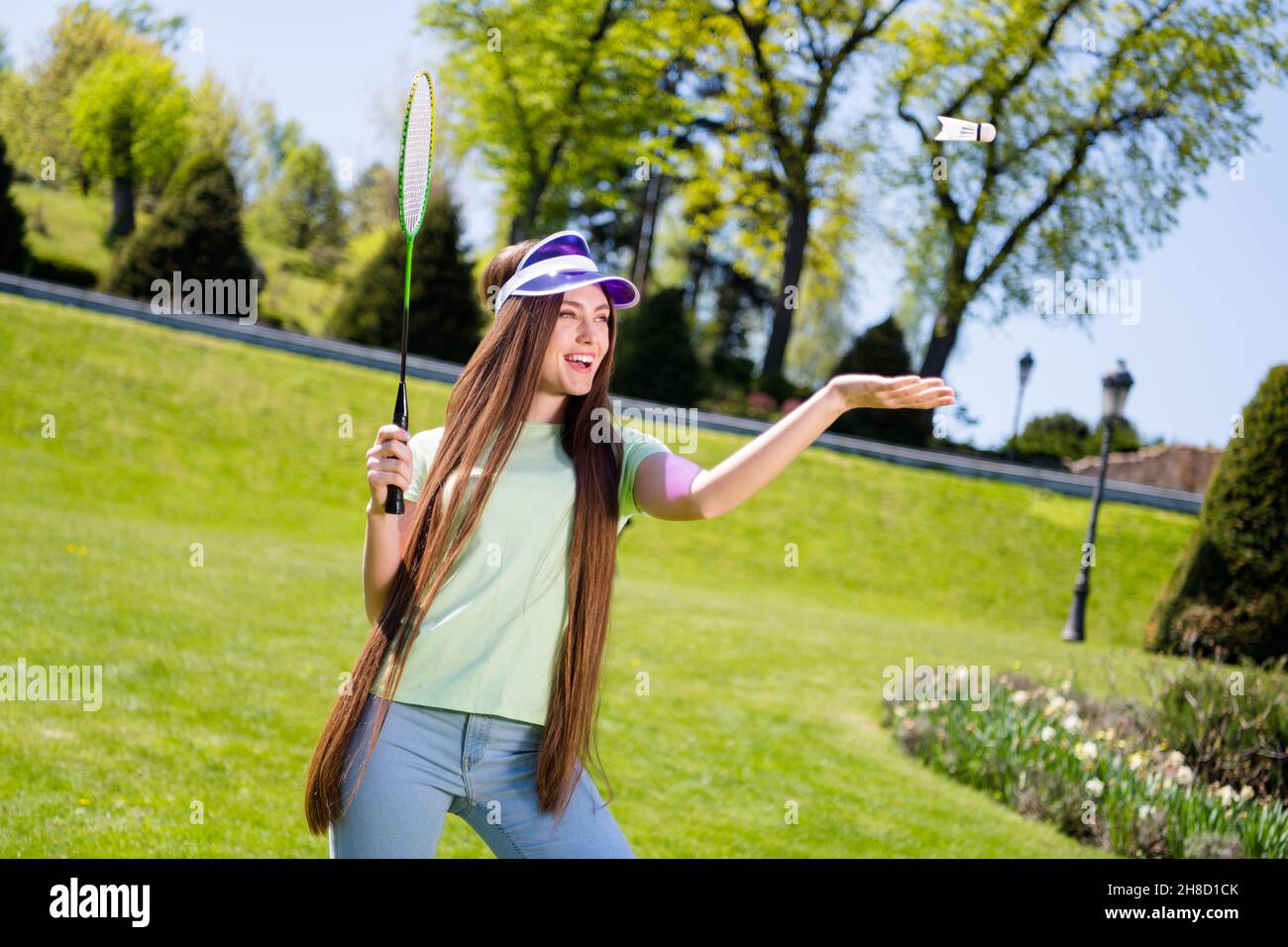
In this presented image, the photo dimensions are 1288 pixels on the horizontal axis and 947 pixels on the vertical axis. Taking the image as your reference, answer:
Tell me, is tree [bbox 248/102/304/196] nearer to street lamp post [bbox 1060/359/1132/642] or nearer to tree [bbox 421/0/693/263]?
tree [bbox 421/0/693/263]

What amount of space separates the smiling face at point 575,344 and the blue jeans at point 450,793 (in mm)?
796

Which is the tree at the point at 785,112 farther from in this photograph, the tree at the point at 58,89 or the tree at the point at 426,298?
the tree at the point at 58,89

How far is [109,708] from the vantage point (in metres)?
7.64

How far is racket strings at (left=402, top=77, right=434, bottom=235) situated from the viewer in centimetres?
335

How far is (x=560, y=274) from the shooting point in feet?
9.43

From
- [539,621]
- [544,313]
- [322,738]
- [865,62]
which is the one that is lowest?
[322,738]

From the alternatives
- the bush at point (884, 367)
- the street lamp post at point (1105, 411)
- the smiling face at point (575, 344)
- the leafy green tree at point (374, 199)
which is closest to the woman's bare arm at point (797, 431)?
the smiling face at point (575, 344)

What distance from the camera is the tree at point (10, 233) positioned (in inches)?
1134

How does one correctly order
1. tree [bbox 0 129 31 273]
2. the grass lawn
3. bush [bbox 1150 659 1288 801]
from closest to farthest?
the grass lawn
bush [bbox 1150 659 1288 801]
tree [bbox 0 129 31 273]

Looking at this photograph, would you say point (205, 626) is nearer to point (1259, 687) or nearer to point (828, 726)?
point (828, 726)

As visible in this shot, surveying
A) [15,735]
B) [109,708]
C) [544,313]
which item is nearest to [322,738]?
[544,313]

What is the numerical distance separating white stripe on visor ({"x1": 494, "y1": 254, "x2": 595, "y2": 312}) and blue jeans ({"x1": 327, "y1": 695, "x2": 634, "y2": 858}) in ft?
3.26

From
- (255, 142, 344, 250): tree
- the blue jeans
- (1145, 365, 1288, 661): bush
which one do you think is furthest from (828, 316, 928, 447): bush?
(255, 142, 344, 250): tree
